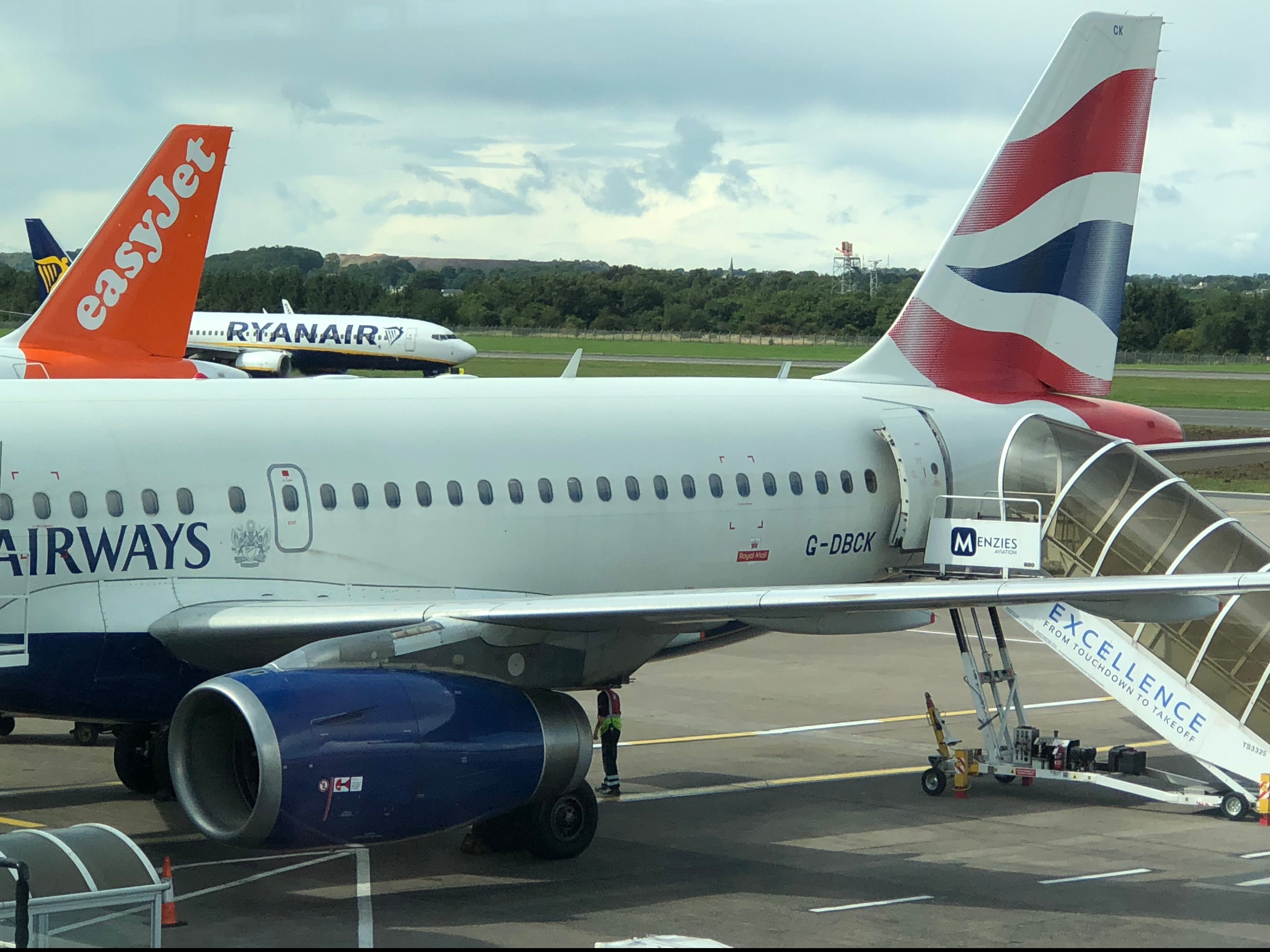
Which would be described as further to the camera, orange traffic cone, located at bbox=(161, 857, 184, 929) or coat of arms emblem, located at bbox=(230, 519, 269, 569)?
coat of arms emblem, located at bbox=(230, 519, 269, 569)

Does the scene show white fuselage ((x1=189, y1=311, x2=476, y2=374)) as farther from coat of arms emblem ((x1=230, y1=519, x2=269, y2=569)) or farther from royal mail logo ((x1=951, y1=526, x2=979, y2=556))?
coat of arms emblem ((x1=230, y1=519, x2=269, y2=569))

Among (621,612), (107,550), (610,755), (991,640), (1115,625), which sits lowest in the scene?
(610,755)

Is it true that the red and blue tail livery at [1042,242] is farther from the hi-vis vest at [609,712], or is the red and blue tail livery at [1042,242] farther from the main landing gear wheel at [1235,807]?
the main landing gear wheel at [1235,807]

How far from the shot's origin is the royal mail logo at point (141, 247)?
110 ft

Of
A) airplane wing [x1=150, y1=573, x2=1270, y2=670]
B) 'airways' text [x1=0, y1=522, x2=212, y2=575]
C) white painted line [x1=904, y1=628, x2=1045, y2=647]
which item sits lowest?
white painted line [x1=904, y1=628, x2=1045, y2=647]

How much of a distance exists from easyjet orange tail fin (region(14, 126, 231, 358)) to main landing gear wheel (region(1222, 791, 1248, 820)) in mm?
22368

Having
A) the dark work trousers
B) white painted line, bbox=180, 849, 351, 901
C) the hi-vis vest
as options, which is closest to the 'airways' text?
white painted line, bbox=180, 849, 351, 901

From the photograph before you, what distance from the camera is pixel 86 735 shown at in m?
22.8

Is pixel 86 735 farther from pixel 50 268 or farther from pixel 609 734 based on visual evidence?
pixel 50 268

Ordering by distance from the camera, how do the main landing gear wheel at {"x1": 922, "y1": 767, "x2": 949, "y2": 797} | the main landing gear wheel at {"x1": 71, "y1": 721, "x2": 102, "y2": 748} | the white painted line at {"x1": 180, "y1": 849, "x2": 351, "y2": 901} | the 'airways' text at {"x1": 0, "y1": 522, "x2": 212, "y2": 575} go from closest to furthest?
the white painted line at {"x1": 180, "y1": 849, "x2": 351, "y2": 901}, the 'airways' text at {"x1": 0, "y1": 522, "x2": 212, "y2": 575}, the main landing gear wheel at {"x1": 922, "y1": 767, "x2": 949, "y2": 797}, the main landing gear wheel at {"x1": 71, "y1": 721, "x2": 102, "y2": 748}

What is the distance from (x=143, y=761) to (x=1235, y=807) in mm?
12605

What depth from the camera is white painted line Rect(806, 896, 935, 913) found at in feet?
50.1

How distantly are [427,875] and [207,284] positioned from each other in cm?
13256

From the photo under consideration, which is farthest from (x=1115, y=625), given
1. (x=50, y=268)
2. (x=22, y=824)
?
(x=50, y=268)
